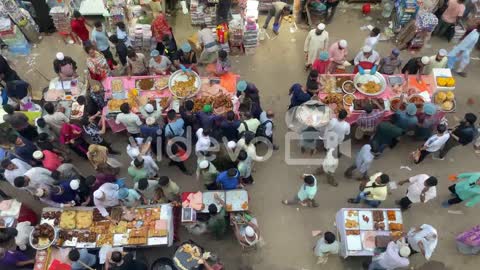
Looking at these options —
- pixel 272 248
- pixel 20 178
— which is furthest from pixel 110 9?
pixel 272 248

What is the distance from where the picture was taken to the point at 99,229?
27.3 ft

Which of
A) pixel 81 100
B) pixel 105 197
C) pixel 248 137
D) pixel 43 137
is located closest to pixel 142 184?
pixel 105 197

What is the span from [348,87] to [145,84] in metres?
5.04

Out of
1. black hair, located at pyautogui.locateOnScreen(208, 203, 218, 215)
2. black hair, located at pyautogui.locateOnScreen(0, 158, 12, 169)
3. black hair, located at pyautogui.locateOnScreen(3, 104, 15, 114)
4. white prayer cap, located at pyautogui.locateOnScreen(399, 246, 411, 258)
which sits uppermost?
black hair, located at pyautogui.locateOnScreen(3, 104, 15, 114)

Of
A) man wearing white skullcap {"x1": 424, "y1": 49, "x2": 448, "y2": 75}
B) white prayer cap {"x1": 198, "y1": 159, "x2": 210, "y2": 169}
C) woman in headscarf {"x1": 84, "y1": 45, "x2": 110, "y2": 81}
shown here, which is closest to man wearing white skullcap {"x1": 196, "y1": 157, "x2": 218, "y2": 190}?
white prayer cap {"x1": 198, "y1": 159, "x2": 210, "y2": 169}

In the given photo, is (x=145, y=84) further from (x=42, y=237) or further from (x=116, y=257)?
(x=116, y=257)

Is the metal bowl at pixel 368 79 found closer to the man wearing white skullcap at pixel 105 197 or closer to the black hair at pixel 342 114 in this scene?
the black hair at pixel 342 114

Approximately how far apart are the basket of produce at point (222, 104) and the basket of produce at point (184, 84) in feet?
1.95

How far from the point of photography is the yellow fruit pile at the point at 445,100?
988 centimetres

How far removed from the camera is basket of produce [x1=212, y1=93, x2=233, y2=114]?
976 centimetres

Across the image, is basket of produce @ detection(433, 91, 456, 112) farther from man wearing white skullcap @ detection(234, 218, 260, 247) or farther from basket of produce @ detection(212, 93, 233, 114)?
man wearing white skullcap @ detection(234, 218, 260, 247)

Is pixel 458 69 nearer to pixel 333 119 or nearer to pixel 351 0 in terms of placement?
pixel 351 0

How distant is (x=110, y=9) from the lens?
11.8 m

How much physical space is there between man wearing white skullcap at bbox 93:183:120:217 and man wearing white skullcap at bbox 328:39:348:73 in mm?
6309
